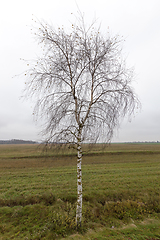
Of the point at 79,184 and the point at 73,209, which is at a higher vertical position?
the point at 79,184

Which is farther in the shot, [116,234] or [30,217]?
[30,217]

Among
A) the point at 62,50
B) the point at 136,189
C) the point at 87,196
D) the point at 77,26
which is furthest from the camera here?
the point at 136,189

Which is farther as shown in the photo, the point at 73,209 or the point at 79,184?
the point at 73,209

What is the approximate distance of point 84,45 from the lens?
6.09 meters

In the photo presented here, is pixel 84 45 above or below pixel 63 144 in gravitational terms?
above

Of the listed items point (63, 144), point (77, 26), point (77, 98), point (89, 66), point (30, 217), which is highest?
point (77, 26)

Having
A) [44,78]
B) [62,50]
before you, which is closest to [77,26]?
[62,50]

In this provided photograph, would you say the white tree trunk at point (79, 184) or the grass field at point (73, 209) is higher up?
the white tree trunk at point (79, 184)

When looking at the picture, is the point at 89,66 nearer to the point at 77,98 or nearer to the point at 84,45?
the point at 84,45

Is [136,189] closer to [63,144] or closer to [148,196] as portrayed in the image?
[148,196]

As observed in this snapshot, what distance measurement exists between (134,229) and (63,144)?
5.97m

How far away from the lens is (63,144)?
597cm

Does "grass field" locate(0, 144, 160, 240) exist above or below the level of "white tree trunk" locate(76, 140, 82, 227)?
below

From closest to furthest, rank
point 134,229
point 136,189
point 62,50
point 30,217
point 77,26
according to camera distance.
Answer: point 77,26
point 62,50
point 134,229
point 30,217
point 136,189
